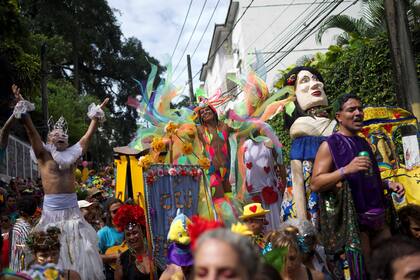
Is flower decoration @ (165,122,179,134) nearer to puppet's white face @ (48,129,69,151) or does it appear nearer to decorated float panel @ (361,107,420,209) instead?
puppet's white face @ (48,129,69,151)

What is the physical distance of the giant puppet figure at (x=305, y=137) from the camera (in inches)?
196

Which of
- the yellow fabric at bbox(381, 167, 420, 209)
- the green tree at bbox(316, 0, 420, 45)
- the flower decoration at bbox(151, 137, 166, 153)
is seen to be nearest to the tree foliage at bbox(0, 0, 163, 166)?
the green tree at bbox(316, 0, 420, 45)

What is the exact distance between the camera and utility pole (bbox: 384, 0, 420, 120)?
23.2ft

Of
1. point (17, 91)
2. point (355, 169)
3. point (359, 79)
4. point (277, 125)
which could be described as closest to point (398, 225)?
point (355, 169)

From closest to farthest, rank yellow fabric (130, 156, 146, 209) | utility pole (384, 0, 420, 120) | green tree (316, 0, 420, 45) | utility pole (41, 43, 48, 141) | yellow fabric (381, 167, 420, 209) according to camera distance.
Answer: yellow fabric (381, 167, 420, 209) → utility pole (384, 0, 420, 120) → yellow fabric (130, 156, 146, 209) → green tree (316, 0, 420, 45) → utility pole (41, 43, 48, 141)

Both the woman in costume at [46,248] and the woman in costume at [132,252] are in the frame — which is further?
the woman in costume at [132,252]

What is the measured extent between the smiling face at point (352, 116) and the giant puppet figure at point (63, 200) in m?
2.84

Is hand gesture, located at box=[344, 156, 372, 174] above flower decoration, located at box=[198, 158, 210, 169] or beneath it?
beneath

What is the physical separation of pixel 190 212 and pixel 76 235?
1216 mm

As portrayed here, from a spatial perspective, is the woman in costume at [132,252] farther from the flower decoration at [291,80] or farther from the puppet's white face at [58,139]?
the flower decoration at [291,80]

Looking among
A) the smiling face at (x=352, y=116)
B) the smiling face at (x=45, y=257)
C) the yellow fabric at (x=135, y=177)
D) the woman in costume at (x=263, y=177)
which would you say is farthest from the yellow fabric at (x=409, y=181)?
the yellow fabric at (x=135, y=177)

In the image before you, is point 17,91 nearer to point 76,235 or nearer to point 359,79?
point 76,235

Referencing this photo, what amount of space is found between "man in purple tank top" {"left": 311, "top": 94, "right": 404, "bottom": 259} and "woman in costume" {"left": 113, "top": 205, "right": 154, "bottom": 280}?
6.17ft

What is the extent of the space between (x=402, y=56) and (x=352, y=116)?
3.76 meters
